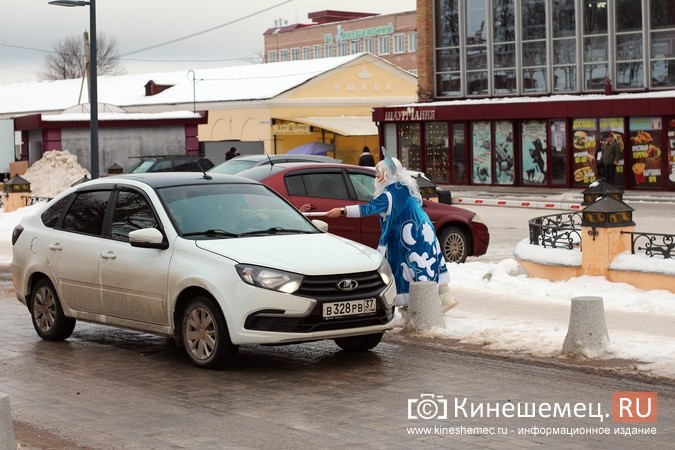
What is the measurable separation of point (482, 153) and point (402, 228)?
31639 mm

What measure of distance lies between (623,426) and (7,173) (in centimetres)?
3833

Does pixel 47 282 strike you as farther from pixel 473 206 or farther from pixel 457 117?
pixel 457 117

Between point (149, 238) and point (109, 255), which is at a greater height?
point (149, 238)

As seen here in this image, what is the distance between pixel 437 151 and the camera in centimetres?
4553

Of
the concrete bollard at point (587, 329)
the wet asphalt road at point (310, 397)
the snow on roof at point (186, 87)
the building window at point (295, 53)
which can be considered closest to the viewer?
the wet asphalt road at point (310, 397)

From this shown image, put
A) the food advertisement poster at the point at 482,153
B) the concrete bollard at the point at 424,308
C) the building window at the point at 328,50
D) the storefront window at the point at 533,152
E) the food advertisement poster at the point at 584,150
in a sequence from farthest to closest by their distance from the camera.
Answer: the building window at the point at 328,50 < the food advertisement poster at the point at 482,153 < the storefront window at the point at 533,152 < the food advertisement poster at the point at 584,150 < the concrete bollard at the point at 424,308

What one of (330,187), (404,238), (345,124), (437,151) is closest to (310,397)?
(404,238)

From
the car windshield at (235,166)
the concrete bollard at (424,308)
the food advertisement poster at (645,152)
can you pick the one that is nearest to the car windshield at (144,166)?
the car windshield at (235,166)

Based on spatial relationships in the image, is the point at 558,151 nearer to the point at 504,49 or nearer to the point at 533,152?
the point at 533,152

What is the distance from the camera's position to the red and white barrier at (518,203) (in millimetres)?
32469

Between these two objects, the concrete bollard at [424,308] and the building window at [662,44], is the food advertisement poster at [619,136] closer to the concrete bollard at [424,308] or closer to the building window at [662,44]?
the building window at [662,44]

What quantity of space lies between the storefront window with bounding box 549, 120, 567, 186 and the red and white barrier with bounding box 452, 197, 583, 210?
17.3 ft

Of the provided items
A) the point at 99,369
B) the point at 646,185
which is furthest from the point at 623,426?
the point at 646,185

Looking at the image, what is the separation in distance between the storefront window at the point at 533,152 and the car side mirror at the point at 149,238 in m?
31.8
